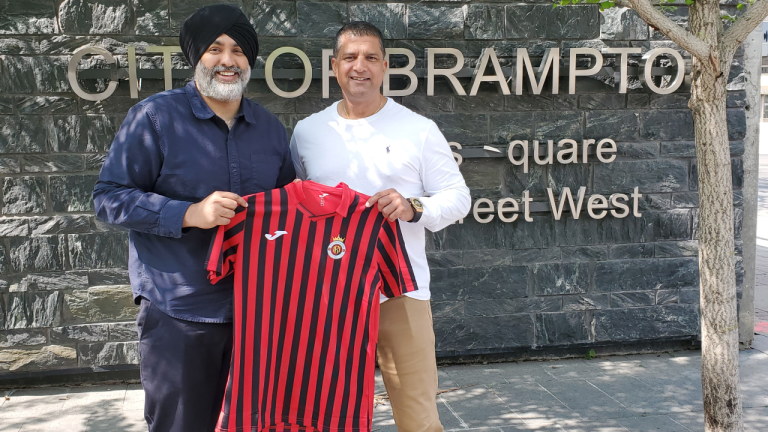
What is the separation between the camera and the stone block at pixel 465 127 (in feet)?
15.3

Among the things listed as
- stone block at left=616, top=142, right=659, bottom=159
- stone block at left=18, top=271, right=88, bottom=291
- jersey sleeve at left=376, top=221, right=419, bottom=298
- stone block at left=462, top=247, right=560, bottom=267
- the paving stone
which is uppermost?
stone block at left=616, top=142, right=659, bottom=159

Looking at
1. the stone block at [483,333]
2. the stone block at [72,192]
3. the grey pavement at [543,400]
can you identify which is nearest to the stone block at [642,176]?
the stone block at [483,333]

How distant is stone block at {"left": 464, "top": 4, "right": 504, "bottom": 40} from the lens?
182 inches

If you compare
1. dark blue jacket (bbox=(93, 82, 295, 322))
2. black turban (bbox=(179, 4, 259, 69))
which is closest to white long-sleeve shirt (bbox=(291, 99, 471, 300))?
dark blue jacket (bbox=(93, 82, 295, 322))

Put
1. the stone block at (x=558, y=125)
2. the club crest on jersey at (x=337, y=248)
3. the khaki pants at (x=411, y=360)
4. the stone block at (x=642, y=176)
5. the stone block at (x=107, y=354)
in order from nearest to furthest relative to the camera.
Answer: the club crest on jersey at (x=337, y=248), the khaki pants at (x=411, y=360), the stone block at (x=107, y=354), the stone block at (x=558, y=125), the stone block at (x=642, y=176)

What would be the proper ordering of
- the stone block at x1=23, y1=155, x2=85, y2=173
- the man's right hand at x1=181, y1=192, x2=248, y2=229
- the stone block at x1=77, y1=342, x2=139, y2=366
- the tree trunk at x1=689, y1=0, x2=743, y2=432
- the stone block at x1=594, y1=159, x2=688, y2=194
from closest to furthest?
the man's right hand at x1=181, y1=192, x2=248, y2=229
the tree trunk at x1=689, y1=0, x2=743, y2=432
the stone block at x1=23, y1=155, x2=85, y2=173
the stone block at x1=77, y1=342, x2=139, y2=366
the stone block at x1=594, y1=159, x2=688, y2=194

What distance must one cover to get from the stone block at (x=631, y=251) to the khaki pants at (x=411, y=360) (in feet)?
8.63

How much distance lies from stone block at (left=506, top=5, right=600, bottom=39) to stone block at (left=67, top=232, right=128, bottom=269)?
296 centimetres

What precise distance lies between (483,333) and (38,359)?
3021 mm

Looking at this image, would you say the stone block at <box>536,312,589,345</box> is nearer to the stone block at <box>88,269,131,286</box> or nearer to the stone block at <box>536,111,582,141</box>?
the stone block at <box>536,111,582,141</box>

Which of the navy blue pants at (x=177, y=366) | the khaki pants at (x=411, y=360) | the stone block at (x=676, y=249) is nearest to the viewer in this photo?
the navy blue pants at (x=177, y=366)

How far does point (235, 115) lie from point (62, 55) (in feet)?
7.33

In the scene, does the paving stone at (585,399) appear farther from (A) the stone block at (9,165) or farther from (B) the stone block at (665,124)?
(A) the stone block at (9,165)

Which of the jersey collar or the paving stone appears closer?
the jersey collar
